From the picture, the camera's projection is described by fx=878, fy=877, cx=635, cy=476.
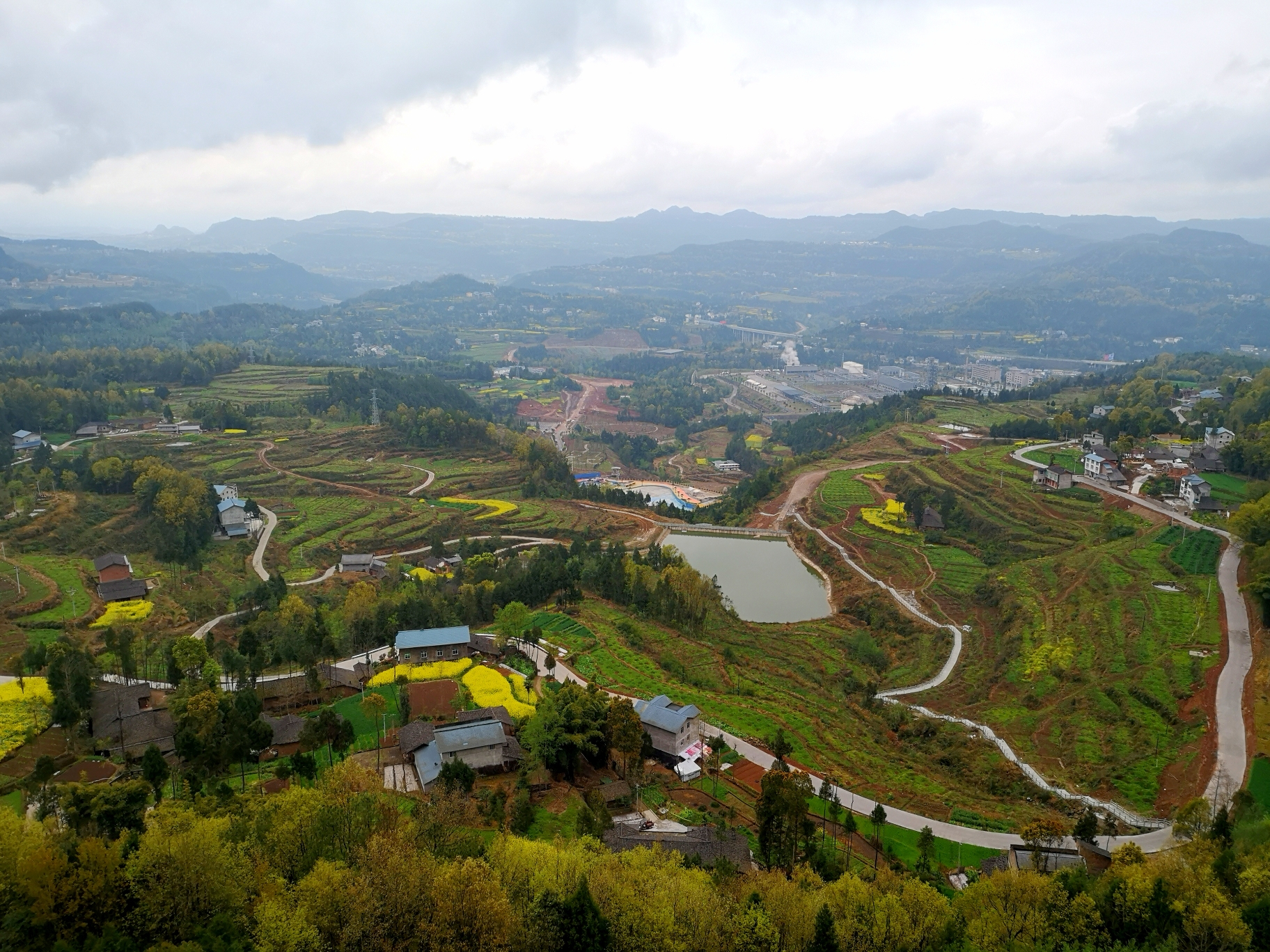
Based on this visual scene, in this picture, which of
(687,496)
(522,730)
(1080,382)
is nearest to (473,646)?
(522,730)

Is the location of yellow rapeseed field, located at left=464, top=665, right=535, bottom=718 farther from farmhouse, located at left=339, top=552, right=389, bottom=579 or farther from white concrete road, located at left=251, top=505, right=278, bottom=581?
white concrete road, located at left=251, top=505, right=278, bottom=581

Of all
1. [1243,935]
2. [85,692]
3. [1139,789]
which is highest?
[1243,935]

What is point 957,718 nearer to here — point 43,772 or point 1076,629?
point 1076,629

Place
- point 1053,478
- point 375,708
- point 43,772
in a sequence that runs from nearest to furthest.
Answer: point 43,772
point 375,708
point 1053,478

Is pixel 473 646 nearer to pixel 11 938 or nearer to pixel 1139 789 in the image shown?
pixel 11 938

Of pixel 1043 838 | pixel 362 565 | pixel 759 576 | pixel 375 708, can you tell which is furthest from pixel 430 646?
pixel 759 576

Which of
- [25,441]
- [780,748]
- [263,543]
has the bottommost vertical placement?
[263,543]

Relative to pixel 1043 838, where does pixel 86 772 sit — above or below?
above
